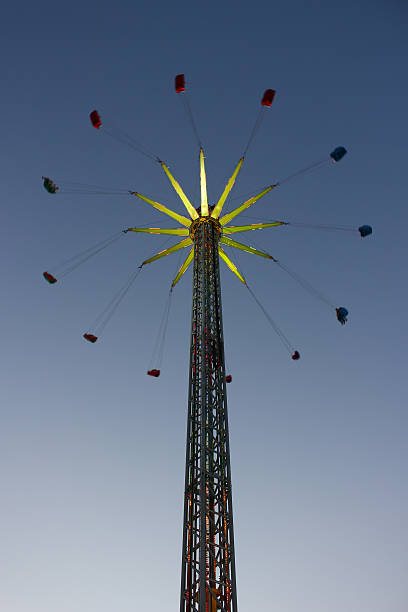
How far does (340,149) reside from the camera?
14305 millimetres

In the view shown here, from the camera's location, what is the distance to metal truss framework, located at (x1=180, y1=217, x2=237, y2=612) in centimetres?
931

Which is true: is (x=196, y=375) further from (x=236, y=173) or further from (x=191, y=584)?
(x=236, y=173)

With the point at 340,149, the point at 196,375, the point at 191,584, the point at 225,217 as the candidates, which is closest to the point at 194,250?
the point at 225,217


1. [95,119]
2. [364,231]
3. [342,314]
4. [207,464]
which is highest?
[95,119]

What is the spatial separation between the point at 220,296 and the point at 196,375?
283cm

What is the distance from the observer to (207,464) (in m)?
10.5

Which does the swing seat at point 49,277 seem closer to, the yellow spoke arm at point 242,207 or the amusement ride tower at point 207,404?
the amusement ride tower at point 207,404

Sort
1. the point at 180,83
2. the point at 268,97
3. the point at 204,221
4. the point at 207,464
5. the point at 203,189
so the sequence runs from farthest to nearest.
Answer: the point at 203,189 → the point at 204,221 → the point at 180,83 → the point at 268,97 → the point at 207,464

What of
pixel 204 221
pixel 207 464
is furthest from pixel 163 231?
pixel 207 464

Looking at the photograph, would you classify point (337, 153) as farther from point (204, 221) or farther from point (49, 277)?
point (49, 277)

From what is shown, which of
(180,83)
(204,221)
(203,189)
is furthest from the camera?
(203,189)

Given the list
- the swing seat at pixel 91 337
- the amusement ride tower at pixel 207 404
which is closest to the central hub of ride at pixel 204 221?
the amusement ride tower at pixel 207 404

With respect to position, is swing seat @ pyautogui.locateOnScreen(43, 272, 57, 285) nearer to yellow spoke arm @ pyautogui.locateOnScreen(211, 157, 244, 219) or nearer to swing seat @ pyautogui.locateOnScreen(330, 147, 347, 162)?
yellow spoke arm @ pyautogui.locateOnScreen(211, 157, 244, 219)

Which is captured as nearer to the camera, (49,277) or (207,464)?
(207,464)
